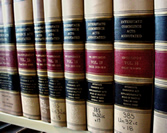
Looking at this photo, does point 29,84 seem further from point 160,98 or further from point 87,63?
point 160,98

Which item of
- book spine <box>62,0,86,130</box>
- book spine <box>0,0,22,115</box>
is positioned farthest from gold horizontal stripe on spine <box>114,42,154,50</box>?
book spine <box>0,0,22,115</box>

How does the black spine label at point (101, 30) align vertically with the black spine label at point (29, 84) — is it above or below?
above

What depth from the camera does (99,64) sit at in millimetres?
455

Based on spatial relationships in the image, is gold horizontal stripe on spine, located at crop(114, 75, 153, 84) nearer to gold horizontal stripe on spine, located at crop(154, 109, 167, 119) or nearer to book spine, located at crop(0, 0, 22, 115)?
gold horizontal stripe on spine, located at crop(154, 109, 167, 119)

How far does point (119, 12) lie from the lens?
16.4 inches

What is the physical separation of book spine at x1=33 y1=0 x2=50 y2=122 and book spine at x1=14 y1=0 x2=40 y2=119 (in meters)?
0.02

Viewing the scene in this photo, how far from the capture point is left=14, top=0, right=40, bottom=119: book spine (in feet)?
1.75

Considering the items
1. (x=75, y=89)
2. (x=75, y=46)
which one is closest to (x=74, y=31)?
(x=75, y=46)

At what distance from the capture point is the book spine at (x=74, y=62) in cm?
47

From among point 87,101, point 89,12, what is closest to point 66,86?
point 87,101

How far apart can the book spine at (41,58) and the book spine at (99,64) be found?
12cm

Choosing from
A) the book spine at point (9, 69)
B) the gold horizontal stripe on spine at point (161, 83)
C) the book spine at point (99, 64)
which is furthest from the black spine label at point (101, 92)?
the book spine at point (9, 69)

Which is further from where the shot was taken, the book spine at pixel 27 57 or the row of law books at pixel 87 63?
the book spine at pixel 27 57

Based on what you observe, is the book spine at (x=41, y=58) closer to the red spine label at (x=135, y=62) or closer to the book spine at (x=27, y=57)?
the book spine at (x=27, y=57)
